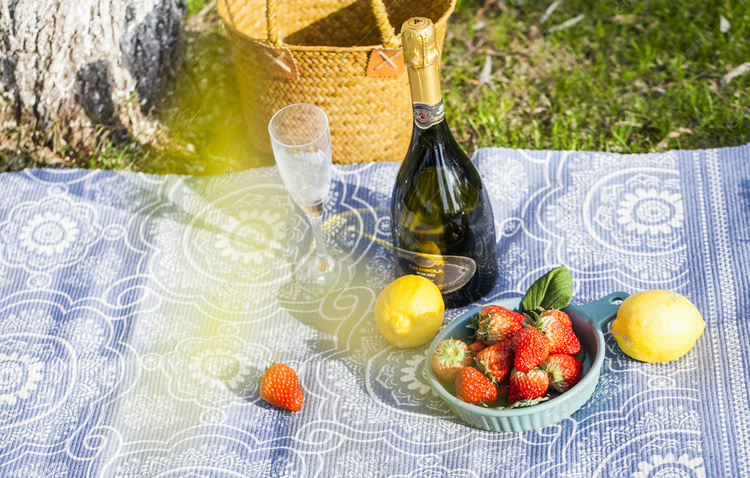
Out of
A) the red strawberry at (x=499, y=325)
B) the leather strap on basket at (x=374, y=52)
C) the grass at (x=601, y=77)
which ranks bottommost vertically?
the grass at (x=601, y=77)

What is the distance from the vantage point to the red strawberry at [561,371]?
1.16m

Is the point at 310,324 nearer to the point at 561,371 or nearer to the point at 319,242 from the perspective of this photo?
the point at 319,242

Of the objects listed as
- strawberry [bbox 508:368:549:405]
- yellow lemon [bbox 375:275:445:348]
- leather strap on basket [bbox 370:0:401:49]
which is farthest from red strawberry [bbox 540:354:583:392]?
leather strap on basket [bbox 370:0:401:49]

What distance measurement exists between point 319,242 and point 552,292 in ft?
1.79

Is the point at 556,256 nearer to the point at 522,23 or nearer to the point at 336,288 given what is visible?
the point at 336,288

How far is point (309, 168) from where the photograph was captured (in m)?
1.37

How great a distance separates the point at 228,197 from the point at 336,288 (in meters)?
0.44

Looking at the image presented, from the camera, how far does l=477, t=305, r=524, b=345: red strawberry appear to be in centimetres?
122

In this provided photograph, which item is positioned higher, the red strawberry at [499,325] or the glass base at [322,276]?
the red strawberry at [499,325]

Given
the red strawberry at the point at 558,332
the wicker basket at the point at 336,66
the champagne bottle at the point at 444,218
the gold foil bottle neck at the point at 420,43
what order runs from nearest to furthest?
the gold foil bottle neck at the point at 420,43, the red strawberry at the point at 558,332, the champagne bottle at the point at 444,218, the wicker basket at the point at 336,66

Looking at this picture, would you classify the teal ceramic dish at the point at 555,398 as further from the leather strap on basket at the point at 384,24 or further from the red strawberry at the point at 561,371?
the leather strap on basket at the point at 384,24

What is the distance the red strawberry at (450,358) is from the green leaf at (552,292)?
17 centimetres

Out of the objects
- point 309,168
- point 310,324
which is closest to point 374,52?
point 309,168

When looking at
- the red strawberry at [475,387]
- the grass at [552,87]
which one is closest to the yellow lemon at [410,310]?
the red strawberry at [475,387]
